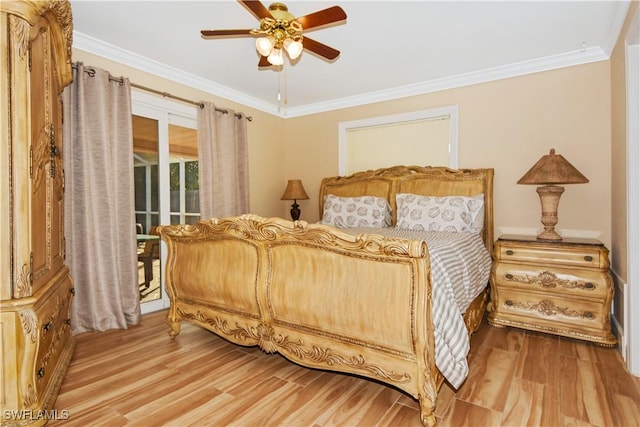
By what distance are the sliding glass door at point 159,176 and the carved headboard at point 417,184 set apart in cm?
173

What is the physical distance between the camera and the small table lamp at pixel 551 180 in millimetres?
2787

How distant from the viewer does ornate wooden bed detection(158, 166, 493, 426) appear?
1.60m

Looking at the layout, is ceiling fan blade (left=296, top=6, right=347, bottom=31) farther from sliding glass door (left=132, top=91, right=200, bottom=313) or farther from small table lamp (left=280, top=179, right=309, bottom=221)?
small table lamp (left=280, top=179, right=309, bottom=221)

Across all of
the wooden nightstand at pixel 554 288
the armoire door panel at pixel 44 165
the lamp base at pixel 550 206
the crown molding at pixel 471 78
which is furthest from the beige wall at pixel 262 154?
the lamp base at pixel 550 206

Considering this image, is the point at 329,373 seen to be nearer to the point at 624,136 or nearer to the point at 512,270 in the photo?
the point at 512,270

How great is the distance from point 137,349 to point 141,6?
8.12ft

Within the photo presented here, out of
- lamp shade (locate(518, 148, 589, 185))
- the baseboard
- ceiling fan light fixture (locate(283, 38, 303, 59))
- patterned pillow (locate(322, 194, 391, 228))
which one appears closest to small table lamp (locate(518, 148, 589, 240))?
lamp shade (locate(518, 148, 589, 185))

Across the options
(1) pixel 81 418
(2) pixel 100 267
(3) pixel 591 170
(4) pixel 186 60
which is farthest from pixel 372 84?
(1) pixel 81 418

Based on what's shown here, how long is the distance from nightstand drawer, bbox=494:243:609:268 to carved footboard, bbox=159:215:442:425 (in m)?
1.67

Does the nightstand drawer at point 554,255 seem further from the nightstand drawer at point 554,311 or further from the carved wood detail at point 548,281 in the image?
the nightstand drawer at point 554,311

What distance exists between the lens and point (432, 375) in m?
1.59

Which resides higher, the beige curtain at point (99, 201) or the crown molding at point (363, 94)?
the crown molding at point (363, 94)

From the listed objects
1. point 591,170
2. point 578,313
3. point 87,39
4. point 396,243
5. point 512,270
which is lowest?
Answer: point 578,313

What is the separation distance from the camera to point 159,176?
11.4 ft
